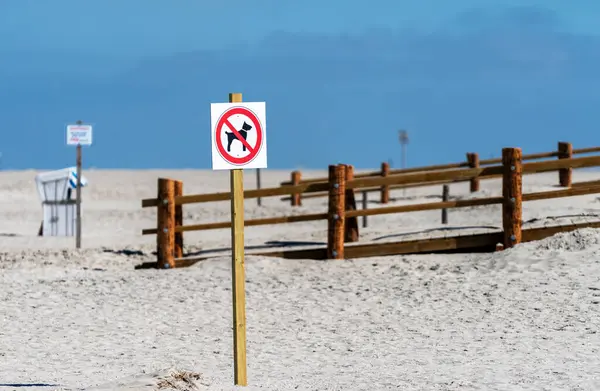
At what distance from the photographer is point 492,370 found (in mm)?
8898

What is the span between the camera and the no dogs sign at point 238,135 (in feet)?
24.9

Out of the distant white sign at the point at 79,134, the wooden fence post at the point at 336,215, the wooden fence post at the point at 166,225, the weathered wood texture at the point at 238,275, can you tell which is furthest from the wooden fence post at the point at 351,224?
the weathered wood texture at the point at 238,275

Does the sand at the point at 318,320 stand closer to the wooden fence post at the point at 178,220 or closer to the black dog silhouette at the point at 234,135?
the wooden fence post at the point at 178,220

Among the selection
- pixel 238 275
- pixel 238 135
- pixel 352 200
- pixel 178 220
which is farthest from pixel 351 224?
pixel 238 135

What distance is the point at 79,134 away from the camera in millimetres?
18766

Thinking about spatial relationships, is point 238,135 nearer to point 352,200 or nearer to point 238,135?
point 238,135

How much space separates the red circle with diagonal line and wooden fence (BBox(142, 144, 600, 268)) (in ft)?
24.2

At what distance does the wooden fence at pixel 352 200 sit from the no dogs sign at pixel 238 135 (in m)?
7.38

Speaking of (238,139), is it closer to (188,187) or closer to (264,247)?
(264,247)

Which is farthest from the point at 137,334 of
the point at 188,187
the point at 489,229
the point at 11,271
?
the point at 188,187

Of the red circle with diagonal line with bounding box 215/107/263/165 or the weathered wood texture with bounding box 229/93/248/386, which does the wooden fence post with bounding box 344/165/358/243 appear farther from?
the red circle with diagonal line with bounding box 215/107/263/165

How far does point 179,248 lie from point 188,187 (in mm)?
20670

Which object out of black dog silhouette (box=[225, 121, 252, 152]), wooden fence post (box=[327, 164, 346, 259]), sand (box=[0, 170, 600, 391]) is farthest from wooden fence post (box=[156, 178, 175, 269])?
black dog silhouette (box=[225, 121, 252, 152])

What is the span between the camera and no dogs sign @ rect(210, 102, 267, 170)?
24.9 ft
